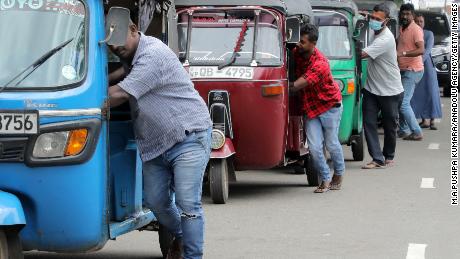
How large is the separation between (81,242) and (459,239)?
12.8 feet

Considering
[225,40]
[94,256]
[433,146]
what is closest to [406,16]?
[433,146]

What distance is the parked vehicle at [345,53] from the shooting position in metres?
15.4

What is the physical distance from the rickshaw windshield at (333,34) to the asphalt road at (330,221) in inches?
65.1

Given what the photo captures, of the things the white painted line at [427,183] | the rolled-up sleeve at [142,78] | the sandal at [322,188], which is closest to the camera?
the rolled-up sleeve at [142,78]

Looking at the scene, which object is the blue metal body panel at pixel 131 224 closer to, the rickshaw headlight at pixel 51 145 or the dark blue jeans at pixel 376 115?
the rickshaw headlight at pixel 51 145

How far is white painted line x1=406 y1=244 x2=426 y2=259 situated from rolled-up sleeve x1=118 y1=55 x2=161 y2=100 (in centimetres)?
272

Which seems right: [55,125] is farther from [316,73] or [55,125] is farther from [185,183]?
[316,73]

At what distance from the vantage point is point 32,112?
6809 millimetres

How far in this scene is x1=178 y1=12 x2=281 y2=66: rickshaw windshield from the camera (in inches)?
485

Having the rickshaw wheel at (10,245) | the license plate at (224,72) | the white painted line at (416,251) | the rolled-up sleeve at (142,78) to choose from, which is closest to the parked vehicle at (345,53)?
the license plate at (224,72)

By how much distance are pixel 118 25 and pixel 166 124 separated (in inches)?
27.3

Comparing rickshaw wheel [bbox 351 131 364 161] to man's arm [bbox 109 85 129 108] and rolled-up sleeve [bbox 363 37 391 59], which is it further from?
man's arm [bbox 109 85 129 108]

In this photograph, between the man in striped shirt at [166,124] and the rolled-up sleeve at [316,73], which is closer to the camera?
the man in striped shirt at [166,124]

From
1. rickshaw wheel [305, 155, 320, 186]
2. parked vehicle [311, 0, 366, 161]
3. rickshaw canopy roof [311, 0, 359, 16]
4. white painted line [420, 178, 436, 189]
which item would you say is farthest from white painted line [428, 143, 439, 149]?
rickshaw wheel [305, 155, 320, 186]
